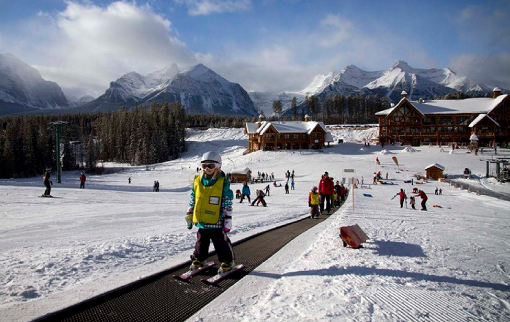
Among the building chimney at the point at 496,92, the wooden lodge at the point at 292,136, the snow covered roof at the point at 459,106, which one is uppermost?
the building chimney at the point at 496,92

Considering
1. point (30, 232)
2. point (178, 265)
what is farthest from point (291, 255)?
point (30, 232)

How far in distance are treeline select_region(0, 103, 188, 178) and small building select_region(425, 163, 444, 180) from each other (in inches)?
2377

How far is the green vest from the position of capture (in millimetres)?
5238

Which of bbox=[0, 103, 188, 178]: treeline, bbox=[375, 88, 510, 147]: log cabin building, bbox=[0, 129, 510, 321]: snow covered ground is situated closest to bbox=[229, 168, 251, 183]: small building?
bbox=[0, 129, 510, 321]: snow covered ground

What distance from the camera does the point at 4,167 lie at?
6038 cm

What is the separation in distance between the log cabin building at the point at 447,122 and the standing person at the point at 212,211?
68951 millimetres

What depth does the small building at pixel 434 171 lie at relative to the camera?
40059 mm

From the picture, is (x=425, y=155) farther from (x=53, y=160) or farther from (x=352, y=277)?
(x=53, y=160)

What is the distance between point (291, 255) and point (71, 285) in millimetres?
4016

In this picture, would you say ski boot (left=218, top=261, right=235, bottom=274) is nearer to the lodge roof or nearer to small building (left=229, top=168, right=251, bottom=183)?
small building (left=229, top=168, right=251, bottom=183)

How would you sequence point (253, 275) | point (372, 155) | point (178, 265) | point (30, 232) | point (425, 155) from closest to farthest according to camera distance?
point (253, 275), point (178, 265), point (30, 232), point (425, 155), point (372, 155)

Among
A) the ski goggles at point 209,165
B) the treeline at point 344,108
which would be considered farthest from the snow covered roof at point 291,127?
the ski goggles at point 209,165

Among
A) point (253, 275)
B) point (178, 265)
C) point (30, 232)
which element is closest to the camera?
point (253, 275)

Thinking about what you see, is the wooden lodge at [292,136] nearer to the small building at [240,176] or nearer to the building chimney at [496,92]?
the small building at [240,176]
